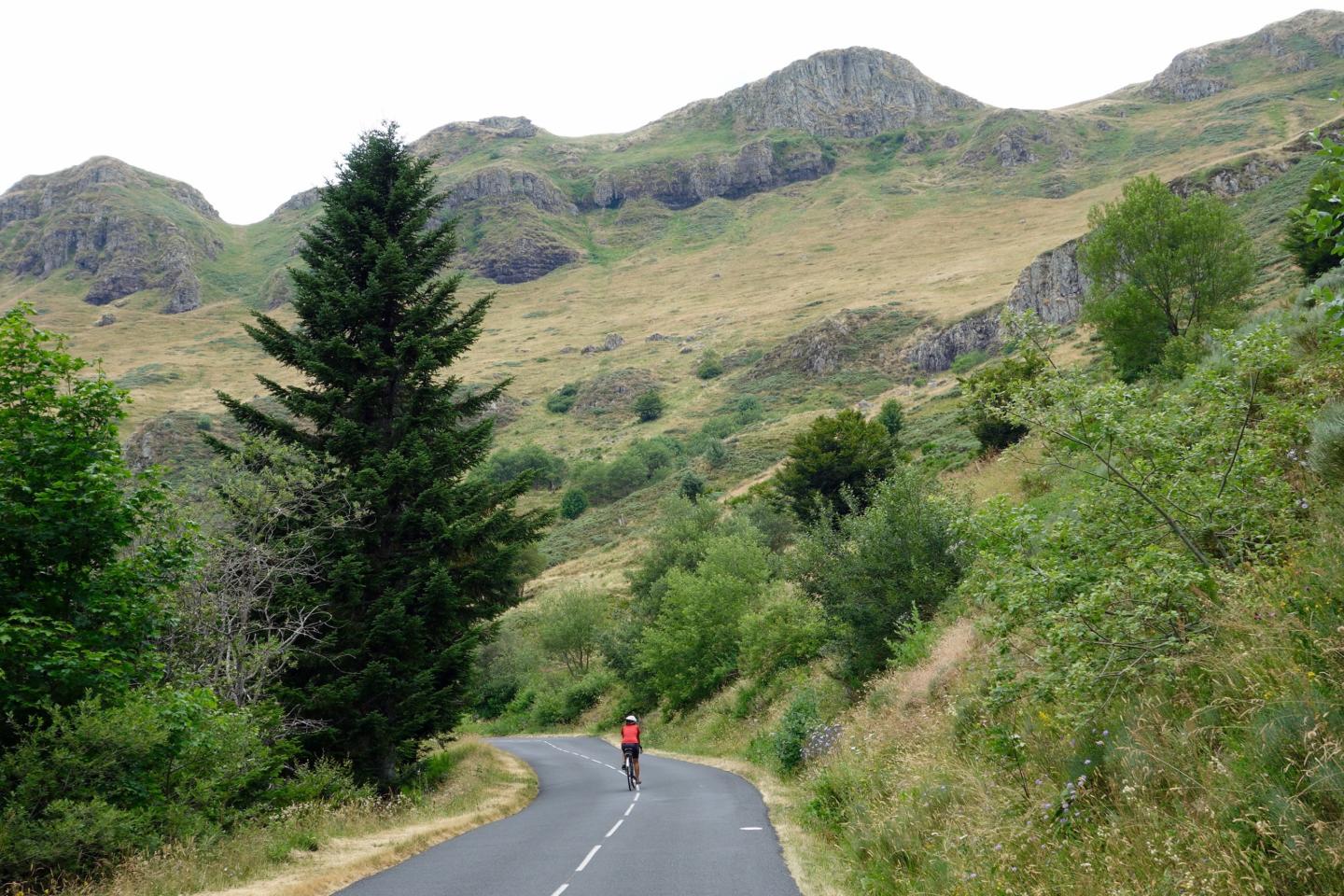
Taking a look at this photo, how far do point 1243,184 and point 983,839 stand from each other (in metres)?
104

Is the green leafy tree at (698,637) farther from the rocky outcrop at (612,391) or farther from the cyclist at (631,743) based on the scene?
the rocky outcrop at (612,391)

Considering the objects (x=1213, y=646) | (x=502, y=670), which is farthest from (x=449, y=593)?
(x=502, y=670)

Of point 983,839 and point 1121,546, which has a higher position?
point 1121,546

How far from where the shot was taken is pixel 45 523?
9555mm

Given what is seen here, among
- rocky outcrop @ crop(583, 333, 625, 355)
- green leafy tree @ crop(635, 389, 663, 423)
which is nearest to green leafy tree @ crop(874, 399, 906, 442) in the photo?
green leafy tree @ crop(635, 389, 663, 423)

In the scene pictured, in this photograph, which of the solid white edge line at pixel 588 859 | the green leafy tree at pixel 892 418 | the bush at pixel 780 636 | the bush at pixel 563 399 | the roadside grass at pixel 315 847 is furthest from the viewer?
the bush at pixel 563 399

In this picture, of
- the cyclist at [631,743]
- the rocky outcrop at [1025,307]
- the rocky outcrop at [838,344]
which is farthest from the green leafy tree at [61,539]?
the rocky outcrop at [838,344]

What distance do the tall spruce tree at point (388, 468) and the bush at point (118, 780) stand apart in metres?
3.88

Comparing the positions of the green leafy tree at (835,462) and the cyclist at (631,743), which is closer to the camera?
the cyclist at (631,743)

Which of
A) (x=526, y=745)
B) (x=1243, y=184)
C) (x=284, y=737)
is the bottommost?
(x=526, y=745)

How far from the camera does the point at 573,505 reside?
3602 inches

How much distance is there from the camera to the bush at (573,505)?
9112cm

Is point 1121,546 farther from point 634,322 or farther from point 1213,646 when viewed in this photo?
point 634,322

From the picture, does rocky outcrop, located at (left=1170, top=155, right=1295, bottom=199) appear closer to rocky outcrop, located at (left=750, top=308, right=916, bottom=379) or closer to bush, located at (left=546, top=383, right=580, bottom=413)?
rocky outcrop, located at (left=750, top=308, right=916, bottom=379)
